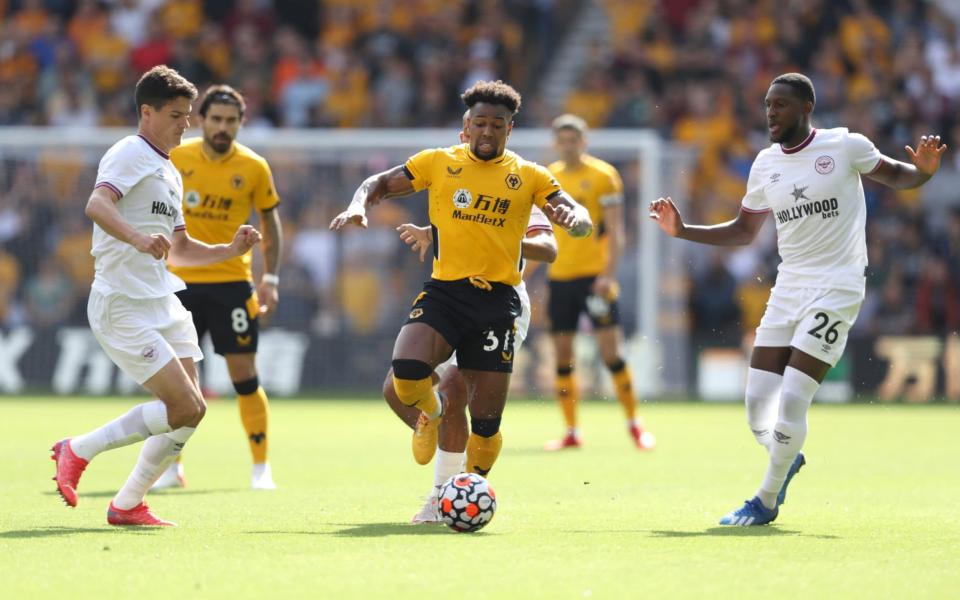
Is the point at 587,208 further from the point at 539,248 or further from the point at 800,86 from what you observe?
the point at 800,86

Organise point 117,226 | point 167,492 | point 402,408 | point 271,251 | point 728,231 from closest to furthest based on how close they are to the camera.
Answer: point 117,226 → point 402,408 → point 728,231 → point 167,492 → point 271,251

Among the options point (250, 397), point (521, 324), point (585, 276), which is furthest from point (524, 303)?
point (585, 276)

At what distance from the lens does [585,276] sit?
15.3 metres

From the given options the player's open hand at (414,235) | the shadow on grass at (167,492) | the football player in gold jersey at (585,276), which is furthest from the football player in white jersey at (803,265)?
the football player in gold jersey at (585,276)

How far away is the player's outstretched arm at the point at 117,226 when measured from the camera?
8.15 m

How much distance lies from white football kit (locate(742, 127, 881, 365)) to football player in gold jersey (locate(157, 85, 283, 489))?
4.15 meters

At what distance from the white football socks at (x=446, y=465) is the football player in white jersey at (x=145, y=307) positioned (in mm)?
1448

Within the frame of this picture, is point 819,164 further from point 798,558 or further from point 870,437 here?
point 870,437

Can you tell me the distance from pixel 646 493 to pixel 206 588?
4843mm

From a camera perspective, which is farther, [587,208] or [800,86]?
[587,208]

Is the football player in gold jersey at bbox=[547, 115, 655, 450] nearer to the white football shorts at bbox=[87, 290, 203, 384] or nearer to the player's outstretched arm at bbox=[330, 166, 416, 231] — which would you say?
the player's outstretched arm at bbox=[330, 166, 416, 231]

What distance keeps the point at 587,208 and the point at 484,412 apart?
5.98m

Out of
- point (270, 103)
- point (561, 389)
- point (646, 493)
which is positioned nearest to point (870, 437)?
point (561, 389)

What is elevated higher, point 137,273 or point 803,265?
point 803,265
